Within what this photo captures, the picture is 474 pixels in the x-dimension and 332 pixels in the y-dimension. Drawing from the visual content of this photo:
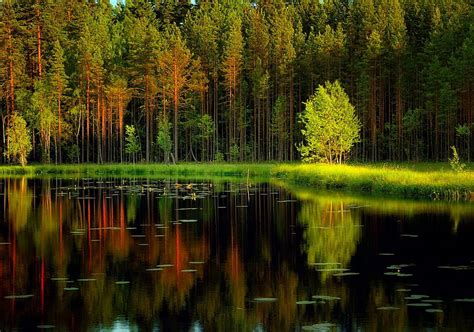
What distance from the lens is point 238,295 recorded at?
1656 centimetres

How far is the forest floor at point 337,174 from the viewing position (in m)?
42.6

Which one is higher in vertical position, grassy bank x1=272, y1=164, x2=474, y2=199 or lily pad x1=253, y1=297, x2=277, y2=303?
grassy bank x1=272, y1=164, x2=474, y2=199

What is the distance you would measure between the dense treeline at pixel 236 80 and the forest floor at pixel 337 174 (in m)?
9.54

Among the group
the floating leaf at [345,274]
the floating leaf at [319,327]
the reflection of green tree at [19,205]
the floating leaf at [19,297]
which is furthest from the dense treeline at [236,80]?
the floating leaf at [319,327]

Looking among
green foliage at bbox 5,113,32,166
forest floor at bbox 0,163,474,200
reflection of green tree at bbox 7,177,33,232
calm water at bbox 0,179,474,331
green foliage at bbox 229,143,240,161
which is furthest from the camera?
green foliage at bbox 229,143,240,161

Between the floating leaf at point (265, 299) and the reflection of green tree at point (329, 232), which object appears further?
the reflection of green tree at point (329, 232)

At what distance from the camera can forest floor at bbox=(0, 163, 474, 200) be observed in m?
42.6

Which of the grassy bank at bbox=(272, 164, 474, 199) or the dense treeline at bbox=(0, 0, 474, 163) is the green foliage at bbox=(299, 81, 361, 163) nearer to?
the grassy bank at bbox=(272, 164, 474, 199)

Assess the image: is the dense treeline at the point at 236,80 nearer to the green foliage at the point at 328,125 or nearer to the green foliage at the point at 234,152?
the green foliage at the point at 234,152

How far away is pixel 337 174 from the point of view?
54.7m

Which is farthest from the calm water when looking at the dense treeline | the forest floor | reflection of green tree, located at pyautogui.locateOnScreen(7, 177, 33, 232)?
the dense treeline

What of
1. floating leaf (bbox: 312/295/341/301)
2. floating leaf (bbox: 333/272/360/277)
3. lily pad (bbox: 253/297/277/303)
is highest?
floating leaf (bbox: 333/272/360/277)

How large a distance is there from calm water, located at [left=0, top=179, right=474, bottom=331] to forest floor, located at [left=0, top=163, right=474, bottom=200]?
508 centimetres

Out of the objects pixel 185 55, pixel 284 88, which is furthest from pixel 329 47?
pixel 185 55
